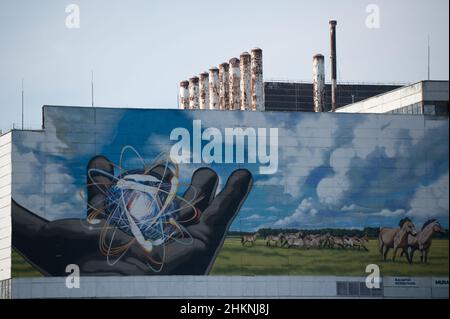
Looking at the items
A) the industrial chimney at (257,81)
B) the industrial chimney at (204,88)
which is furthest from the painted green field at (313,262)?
the industrial chimney at (204,88)

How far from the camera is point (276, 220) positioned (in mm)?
132000

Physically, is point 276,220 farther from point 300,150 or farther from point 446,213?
point 446,213

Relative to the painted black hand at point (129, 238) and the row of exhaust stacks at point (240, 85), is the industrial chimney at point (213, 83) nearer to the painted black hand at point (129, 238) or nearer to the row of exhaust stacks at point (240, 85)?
the row of exhaust stacks at point (240, 85)

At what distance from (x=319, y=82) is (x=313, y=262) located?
19.6m

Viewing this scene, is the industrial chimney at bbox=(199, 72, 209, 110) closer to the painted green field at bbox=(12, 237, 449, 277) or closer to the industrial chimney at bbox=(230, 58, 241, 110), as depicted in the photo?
the industrial chimney at bbox=(230, 58, 241, 110)

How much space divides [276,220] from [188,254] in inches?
299

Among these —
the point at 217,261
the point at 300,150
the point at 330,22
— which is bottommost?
the point at 217,261

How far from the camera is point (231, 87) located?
145125 millimetres

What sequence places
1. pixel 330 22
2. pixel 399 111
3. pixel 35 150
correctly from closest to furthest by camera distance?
pixel 35 150 → pixel 399 111 → pixel 330 22

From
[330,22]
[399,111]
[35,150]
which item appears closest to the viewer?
[35,150]

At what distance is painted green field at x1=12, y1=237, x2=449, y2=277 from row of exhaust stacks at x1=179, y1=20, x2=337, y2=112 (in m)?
15.7

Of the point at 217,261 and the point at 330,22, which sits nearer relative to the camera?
the point at 217,261

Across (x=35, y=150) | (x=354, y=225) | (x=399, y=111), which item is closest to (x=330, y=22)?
(x=399, y=111)

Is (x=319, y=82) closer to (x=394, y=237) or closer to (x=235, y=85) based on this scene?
(x=235, y=85)
